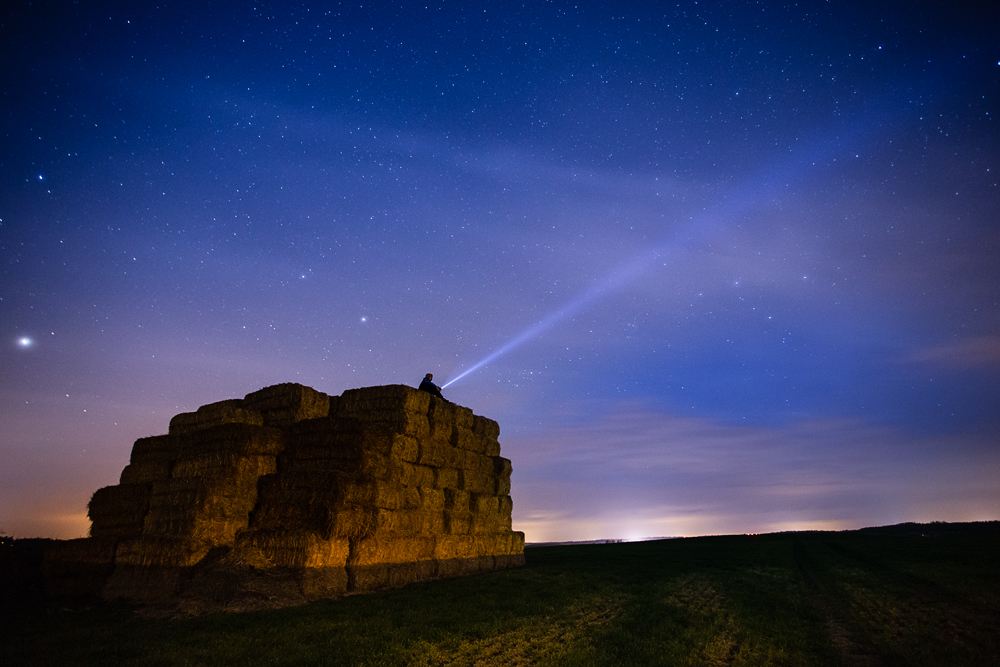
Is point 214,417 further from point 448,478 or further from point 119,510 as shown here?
point 448,478

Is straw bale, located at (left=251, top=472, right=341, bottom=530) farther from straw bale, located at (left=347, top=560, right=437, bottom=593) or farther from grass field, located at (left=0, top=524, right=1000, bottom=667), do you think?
grass field, located at (left=0, top=524, right=1000, bottom=667)

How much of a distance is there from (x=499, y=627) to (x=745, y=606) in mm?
7218

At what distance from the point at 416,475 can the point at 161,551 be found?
6813 millimetres

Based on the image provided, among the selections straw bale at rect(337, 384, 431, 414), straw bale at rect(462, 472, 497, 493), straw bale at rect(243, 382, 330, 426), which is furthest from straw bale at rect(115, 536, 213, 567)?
straw bale at rect(462, 472, 497, 493)

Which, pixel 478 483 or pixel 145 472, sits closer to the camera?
pixel 145 472

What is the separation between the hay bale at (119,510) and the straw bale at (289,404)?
385 centimetres

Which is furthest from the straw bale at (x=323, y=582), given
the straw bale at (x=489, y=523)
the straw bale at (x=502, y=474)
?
the straw bale at (x=502, y=474)

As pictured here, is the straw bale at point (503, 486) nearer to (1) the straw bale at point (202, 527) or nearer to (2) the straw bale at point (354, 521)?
(2) the straw bale at point (354, 521)

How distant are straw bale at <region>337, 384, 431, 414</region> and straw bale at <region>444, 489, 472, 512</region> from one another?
10.6ft

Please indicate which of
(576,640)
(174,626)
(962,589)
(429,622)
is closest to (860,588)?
(962,589)

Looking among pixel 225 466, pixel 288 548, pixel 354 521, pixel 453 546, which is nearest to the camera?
pixel 288 548

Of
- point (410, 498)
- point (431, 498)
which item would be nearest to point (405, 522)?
point (410, 498)

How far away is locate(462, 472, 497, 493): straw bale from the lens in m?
20.0

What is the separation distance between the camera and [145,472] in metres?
16.6
